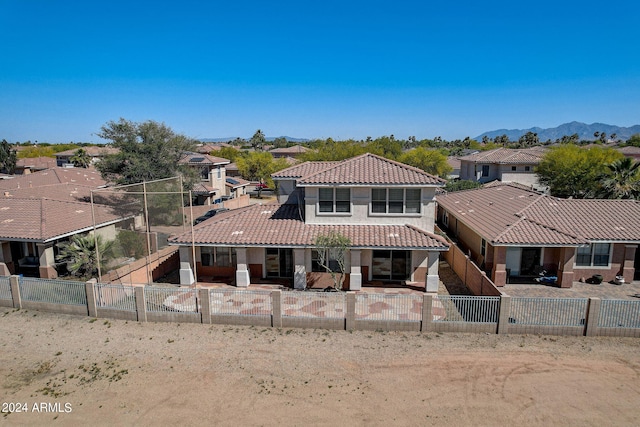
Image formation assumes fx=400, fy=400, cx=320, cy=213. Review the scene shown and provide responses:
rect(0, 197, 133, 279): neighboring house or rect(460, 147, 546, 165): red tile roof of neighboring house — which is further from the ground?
rect(460, 147, 546, 165): red tile roof of neighboring house

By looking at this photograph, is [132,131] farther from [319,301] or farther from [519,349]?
[519,349]

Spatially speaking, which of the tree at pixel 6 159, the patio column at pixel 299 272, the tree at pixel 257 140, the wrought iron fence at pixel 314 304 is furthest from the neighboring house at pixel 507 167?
the tree at pixel 257 140

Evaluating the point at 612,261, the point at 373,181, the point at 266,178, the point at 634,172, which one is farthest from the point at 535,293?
the point at 266,178

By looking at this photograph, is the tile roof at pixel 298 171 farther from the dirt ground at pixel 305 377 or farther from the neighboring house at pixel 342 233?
the dirt ground at pixel 305 377

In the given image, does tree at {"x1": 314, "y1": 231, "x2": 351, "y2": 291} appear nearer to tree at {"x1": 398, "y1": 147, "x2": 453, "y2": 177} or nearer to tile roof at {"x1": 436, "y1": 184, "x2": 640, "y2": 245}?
tile roof at {"x1": 436, "y1": 184, "x2": 640, "y2": 245}

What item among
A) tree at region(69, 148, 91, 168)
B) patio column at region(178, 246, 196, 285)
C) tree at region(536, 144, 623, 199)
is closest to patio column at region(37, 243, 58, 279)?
patio column at region(178, 246, 196, 285)
